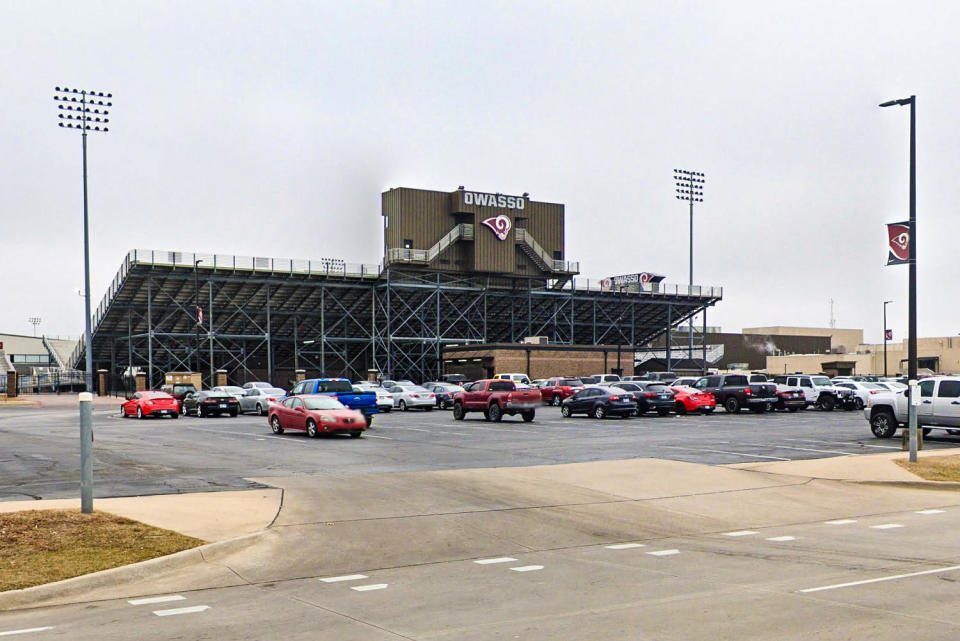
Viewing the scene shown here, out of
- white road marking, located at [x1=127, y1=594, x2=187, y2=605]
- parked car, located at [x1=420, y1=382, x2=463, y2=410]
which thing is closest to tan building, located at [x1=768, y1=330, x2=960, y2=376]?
parked car, located at [x1=420, y1=382, x2=463, y2=410]

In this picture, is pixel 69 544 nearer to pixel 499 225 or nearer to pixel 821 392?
pixel 821 392

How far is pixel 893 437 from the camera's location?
27.7 meters

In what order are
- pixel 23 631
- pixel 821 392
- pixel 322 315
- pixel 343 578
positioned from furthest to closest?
pixel 322 315 → pixel 821 392 → pixel 343 578 → pixel 23 631

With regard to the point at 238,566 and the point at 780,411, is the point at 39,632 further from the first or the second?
the point at 780,411

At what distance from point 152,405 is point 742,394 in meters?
27.4

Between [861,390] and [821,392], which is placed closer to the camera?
[861,390]

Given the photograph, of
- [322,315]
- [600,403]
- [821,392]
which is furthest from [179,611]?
[322,315]

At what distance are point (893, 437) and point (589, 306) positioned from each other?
6487cm

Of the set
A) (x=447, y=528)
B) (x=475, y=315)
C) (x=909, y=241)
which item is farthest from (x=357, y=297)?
(x=447, y=528)

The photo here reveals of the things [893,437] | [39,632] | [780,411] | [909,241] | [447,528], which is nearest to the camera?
[39,632]

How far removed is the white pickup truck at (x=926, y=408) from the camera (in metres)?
25.6

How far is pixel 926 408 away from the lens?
26.1m

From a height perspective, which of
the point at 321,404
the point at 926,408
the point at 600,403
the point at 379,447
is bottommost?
the point at 379,447

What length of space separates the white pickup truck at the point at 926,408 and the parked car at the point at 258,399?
91.3 ft
